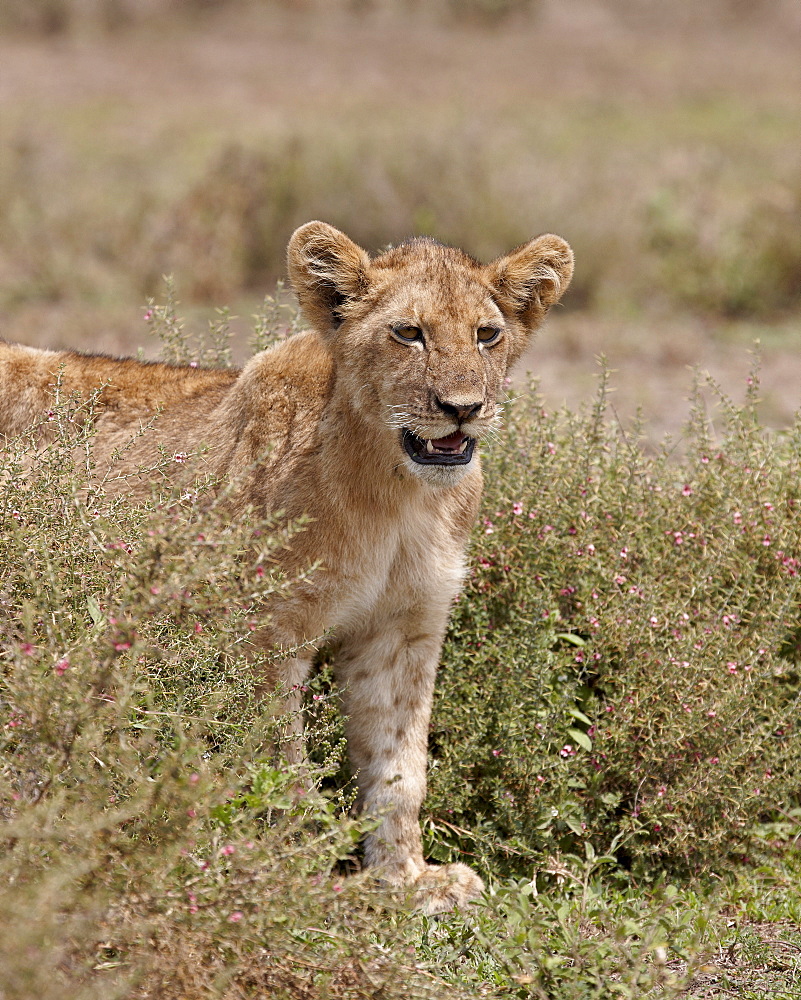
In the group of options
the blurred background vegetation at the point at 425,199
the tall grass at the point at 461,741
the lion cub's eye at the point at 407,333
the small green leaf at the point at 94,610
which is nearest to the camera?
the tall grass at the point at 461,741

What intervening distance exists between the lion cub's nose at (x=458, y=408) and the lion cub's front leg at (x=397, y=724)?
0.92 meters

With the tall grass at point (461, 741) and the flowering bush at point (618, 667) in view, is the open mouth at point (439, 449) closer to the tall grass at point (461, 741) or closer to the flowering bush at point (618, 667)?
the tall grass at point (461, 741)

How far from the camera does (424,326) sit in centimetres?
416

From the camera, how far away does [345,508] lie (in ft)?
14.2

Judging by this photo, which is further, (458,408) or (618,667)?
(618,667)

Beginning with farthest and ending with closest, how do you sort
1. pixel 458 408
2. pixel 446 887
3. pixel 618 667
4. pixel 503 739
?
pixel 618 667 → pixel 503 739 → pixel 446 887 → pixel 458 408

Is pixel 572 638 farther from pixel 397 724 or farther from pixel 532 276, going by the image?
pixel 532 276

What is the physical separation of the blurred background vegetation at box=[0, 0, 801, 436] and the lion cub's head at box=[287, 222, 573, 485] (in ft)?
14.3

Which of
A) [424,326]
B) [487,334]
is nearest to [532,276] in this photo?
[487,334]

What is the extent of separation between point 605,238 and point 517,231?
2.95 feet

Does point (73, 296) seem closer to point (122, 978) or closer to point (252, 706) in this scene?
point (252, 706)

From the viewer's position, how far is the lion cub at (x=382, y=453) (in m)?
4.15

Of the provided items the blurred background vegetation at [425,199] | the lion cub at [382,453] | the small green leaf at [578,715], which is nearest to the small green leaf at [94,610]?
the lion cub at [382,453]

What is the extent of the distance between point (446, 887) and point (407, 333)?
1903 mm
